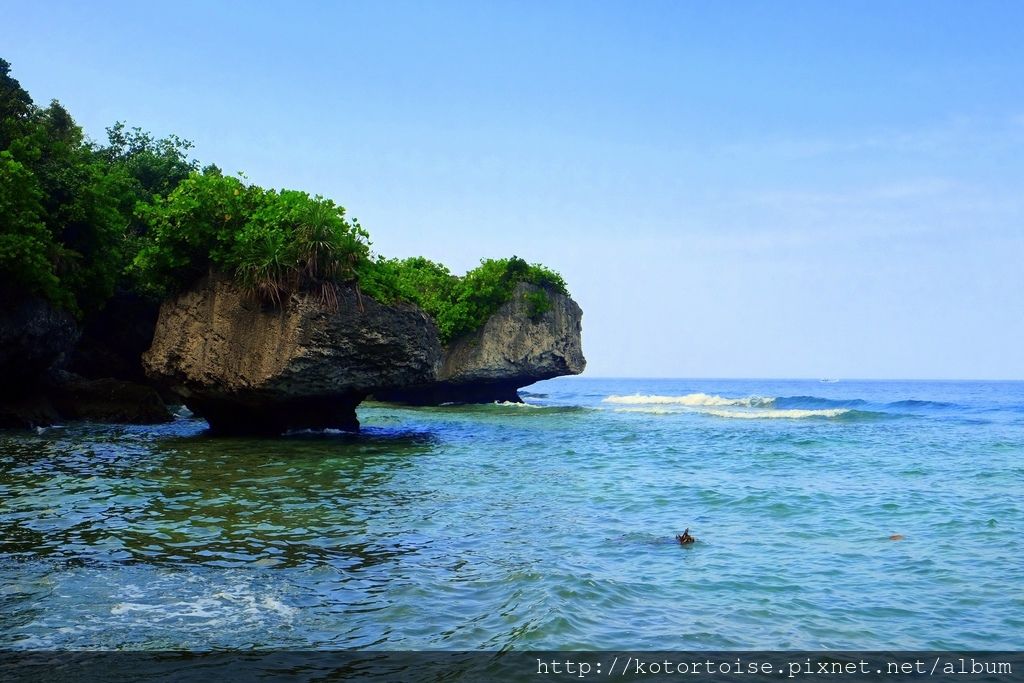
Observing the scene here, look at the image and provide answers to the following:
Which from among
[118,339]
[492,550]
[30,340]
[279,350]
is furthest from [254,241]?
[118,339]

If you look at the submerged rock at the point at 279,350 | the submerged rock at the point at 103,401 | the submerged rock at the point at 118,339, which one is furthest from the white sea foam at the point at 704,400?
the submerged rock at the point at 103,401

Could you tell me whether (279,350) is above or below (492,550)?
above

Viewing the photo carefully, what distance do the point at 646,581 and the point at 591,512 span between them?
378 centimetres

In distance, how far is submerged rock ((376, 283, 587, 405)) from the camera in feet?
141

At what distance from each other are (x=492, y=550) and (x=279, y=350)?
36.8 ft

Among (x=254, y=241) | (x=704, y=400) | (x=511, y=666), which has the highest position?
(x=254, y=241)

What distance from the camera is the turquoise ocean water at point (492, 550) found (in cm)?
636

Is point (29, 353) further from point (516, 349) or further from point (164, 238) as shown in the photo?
point (516, 349)

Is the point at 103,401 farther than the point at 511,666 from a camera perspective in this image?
Yes

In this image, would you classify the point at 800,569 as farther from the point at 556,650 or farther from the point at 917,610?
the point at 556,650

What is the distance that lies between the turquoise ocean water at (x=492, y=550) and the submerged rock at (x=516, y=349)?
24.1 m

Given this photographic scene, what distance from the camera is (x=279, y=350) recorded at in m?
18.8

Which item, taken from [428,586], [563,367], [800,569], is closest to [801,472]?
[800,569]

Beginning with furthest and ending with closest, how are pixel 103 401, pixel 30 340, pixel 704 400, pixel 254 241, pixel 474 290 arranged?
pixel 704 400
pixel 474 290
pixel 103 401
pixel 30 340
pixel 254 241
